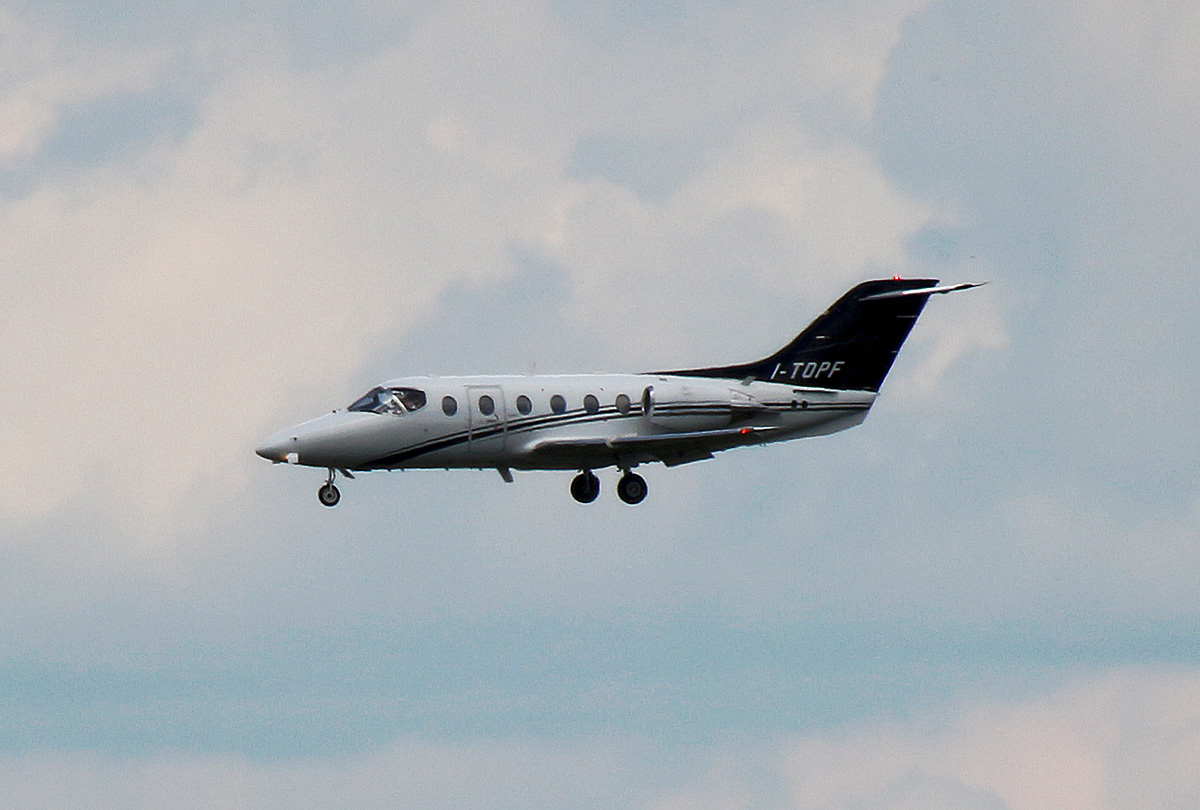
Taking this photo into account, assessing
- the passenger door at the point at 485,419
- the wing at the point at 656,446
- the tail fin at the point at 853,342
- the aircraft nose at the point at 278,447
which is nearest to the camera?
the aircraft nose at the point at 278,447

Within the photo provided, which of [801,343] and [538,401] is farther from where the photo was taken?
[801,343]

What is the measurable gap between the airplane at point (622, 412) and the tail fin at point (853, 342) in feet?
0.10

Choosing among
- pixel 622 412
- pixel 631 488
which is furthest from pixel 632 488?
pixel 622 412

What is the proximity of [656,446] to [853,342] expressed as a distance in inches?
315

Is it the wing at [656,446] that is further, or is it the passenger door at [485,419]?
the wing at [656,446]

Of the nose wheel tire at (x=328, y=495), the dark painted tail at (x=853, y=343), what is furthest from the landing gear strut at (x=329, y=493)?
the dark painted tail at (x=853, y=343)

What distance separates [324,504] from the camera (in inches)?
2112

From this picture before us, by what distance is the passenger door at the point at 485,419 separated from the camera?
54.0m

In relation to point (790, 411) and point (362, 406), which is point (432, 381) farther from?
point (790, 411)

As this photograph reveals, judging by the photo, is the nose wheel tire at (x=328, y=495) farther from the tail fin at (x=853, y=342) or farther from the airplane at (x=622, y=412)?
the tail fin at (x=853, y=342)

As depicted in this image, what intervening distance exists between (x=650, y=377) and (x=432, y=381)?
6508 mm

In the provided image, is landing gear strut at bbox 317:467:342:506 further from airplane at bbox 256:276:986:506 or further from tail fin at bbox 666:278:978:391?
tail fin at bbox 666:278:978:391

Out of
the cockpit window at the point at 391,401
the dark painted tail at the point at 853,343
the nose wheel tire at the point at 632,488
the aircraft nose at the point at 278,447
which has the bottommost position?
the nose wheel tire at the point at 632,488

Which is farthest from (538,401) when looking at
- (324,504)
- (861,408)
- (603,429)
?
(861,408)
